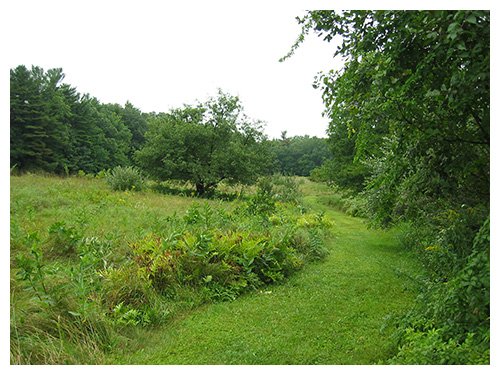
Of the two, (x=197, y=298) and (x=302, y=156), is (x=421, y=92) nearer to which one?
(x=197, y=298)

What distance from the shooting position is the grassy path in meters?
2.97

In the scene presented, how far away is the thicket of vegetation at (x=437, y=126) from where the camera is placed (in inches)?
85.0

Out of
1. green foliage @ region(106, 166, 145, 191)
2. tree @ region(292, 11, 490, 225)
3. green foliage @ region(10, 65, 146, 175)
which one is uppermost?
green foliage @ region(10, 65, 146, 175)

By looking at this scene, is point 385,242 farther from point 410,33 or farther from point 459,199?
point 410,33

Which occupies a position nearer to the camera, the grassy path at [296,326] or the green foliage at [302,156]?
the grassy path at [296,326]

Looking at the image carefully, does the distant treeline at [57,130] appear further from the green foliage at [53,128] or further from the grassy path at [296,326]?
the grassy path at [296,326]

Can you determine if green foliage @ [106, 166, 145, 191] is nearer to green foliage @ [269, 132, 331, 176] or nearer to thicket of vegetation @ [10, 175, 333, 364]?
thicket of vegetation @ [10, 175, 333, 364]

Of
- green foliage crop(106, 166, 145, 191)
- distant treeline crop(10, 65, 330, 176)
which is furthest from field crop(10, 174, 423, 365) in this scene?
distant treeline crop(10, 65, 330, 176)

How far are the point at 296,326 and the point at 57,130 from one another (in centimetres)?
2568

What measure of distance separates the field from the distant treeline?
10.7 metres

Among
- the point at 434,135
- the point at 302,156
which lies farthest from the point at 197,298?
the point at 302,156

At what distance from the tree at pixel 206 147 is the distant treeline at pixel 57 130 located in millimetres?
1518

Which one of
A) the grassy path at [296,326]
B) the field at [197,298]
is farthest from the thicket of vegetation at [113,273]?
the grassy path at [296,326]

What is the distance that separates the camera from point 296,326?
3.63 meters
